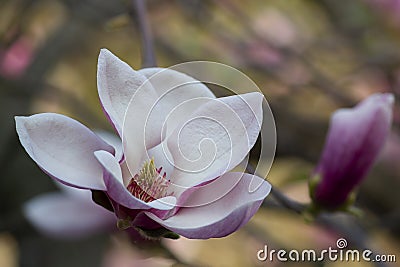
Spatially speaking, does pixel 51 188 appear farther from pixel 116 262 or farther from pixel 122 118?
pixel 122 118

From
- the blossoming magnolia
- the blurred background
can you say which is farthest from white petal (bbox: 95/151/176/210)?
the blurred background

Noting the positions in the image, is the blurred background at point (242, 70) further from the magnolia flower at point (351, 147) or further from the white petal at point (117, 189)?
the white petal at point (117, 189)

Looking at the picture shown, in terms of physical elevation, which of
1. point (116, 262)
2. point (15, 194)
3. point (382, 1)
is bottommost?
point (116, 262)

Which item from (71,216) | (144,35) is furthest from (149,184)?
(71,216)

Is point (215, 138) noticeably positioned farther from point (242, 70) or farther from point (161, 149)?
point (242, 70)

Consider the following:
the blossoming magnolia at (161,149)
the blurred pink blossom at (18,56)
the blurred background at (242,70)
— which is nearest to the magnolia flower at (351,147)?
the blurred background at (242,70)

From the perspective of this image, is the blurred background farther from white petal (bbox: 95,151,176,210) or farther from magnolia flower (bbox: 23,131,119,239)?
white petal (bbox: 95,151,176,210)

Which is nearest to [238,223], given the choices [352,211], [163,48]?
[352,211]
